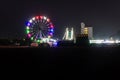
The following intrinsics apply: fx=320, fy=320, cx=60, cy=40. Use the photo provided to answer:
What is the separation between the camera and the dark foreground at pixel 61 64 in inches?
338

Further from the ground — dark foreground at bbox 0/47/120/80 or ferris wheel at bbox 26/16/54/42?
ferris wheel at bbox 26/16/54/42

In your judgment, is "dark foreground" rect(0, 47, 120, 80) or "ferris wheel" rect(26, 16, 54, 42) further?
"ferris wheel" rect(26, 16, 54, 42)

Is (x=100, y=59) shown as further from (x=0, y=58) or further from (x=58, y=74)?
(x=0, y=58)

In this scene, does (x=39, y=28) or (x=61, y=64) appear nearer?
(x=61, y=64)

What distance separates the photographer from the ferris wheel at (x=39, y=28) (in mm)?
56281

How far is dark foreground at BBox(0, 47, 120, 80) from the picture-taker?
8594 mm

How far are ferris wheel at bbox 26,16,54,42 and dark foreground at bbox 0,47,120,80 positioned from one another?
4623cm

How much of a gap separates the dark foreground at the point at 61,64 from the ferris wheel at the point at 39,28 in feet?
152

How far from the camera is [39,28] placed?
5762cm

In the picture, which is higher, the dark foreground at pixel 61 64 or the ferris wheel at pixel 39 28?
the ferris wheel at pixel 39 28

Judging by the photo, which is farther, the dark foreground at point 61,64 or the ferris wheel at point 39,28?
the ferris wheel at point 39,28

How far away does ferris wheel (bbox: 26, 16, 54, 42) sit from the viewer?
5628 cm

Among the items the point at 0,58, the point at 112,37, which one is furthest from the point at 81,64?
the point at 112,37

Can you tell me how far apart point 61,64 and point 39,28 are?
48730mm
